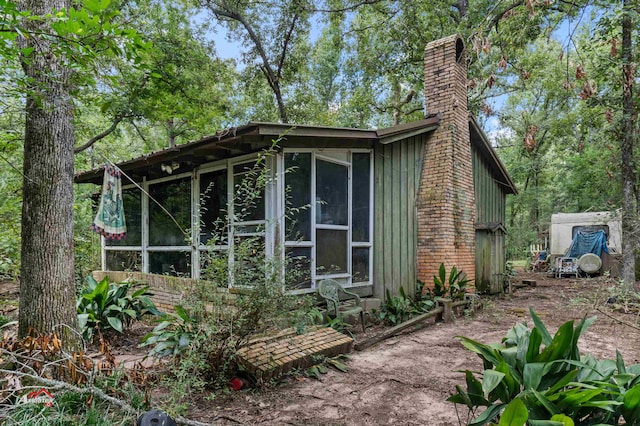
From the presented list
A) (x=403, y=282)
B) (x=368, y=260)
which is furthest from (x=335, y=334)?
(x=403, y=282)

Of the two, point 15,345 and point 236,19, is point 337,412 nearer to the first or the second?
point 15,345

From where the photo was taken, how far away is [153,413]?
2.32 meters

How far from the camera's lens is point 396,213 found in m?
7.06

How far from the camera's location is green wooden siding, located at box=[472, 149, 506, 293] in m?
8.38

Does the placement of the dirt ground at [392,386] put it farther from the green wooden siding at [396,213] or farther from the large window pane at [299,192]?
the large window pane at [299,192]

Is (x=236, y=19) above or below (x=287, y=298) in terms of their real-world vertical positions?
above

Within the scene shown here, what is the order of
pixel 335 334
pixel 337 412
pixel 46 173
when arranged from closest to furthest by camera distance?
1. pixel 337 412
2. pixel 46 173
3. pixel 335 334

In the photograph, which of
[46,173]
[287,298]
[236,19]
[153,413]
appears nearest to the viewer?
[153,413]

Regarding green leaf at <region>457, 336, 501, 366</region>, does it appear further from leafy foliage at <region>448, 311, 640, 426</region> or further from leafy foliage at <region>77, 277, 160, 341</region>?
leafy foliage at <region>77, 277, 160, 341</region>

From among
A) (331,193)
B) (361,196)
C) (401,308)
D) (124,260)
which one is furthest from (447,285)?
(124,260)

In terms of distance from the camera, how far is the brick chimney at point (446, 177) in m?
7.17

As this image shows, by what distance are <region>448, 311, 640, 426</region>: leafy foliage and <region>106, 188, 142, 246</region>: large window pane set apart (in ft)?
24.1

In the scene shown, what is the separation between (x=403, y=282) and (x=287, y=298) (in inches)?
155

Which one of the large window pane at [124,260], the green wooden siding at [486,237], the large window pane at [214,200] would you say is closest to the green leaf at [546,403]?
the large window pane at [214,200]
